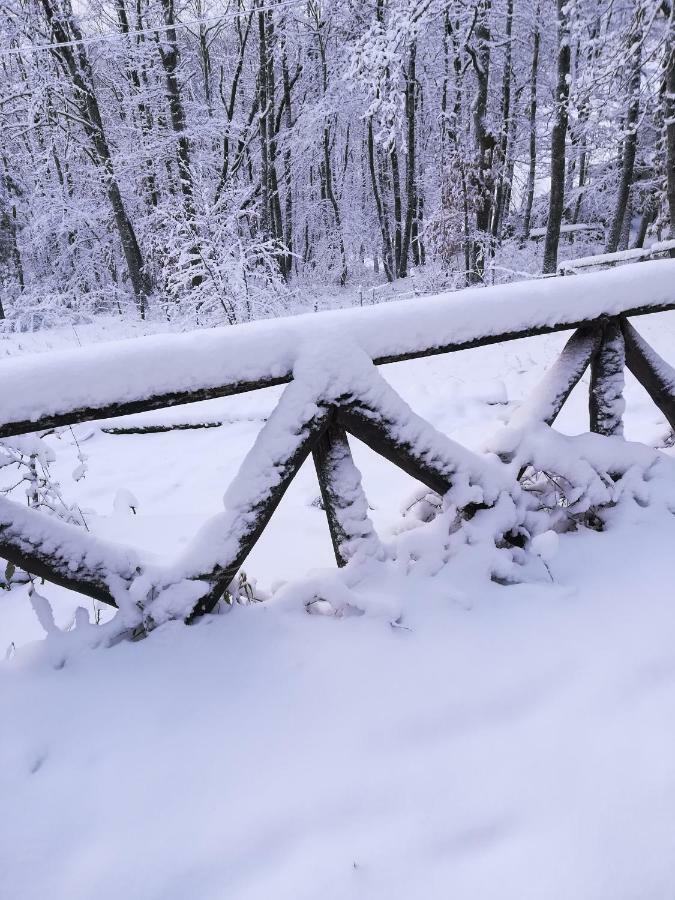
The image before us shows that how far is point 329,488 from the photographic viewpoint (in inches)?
62.1

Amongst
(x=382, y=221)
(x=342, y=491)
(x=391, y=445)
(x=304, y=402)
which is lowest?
(x=342, y=491)

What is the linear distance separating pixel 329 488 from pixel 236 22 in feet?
65.7

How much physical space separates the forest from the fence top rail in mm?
6471

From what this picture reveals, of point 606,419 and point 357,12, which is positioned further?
point 357,12

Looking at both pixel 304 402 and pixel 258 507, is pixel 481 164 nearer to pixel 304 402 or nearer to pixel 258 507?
pixel 304 402

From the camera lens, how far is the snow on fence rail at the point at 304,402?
1237mm

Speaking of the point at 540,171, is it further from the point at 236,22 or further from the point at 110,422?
the point at 110,422

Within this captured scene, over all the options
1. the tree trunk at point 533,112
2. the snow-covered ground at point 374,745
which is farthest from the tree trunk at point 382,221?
the snow-covered ground at point 374,745

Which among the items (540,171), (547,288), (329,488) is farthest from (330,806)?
(540,171)

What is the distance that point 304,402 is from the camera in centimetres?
141

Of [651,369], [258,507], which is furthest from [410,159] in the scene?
[258,507]

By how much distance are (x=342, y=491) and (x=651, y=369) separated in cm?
Answer: 138

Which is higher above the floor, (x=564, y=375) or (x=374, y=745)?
(x=564, y=375)

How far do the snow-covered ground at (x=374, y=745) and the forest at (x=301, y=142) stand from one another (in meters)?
6.95
